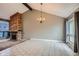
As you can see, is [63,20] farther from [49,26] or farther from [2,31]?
[2,31]

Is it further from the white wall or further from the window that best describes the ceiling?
the window

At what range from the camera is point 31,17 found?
13000 mm

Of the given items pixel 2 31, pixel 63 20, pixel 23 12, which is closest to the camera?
pixel 63 20

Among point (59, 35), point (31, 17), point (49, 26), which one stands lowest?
point (59, 35)

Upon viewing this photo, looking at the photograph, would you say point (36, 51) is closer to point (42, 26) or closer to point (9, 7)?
point (9, 7)

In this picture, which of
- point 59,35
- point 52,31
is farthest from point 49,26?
point 59,35

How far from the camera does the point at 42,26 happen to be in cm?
1280

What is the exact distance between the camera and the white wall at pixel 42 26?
12.4 m

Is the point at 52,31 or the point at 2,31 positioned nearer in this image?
the point at 52,31

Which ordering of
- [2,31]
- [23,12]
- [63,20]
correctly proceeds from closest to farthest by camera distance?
[63,20]
[23,12]
[2,31]

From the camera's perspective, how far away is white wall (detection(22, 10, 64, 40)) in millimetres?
12356

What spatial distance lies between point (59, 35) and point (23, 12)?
4.40m

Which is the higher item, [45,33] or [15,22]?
[15,22]

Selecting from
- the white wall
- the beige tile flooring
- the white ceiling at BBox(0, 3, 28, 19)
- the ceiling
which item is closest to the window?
the white wall
